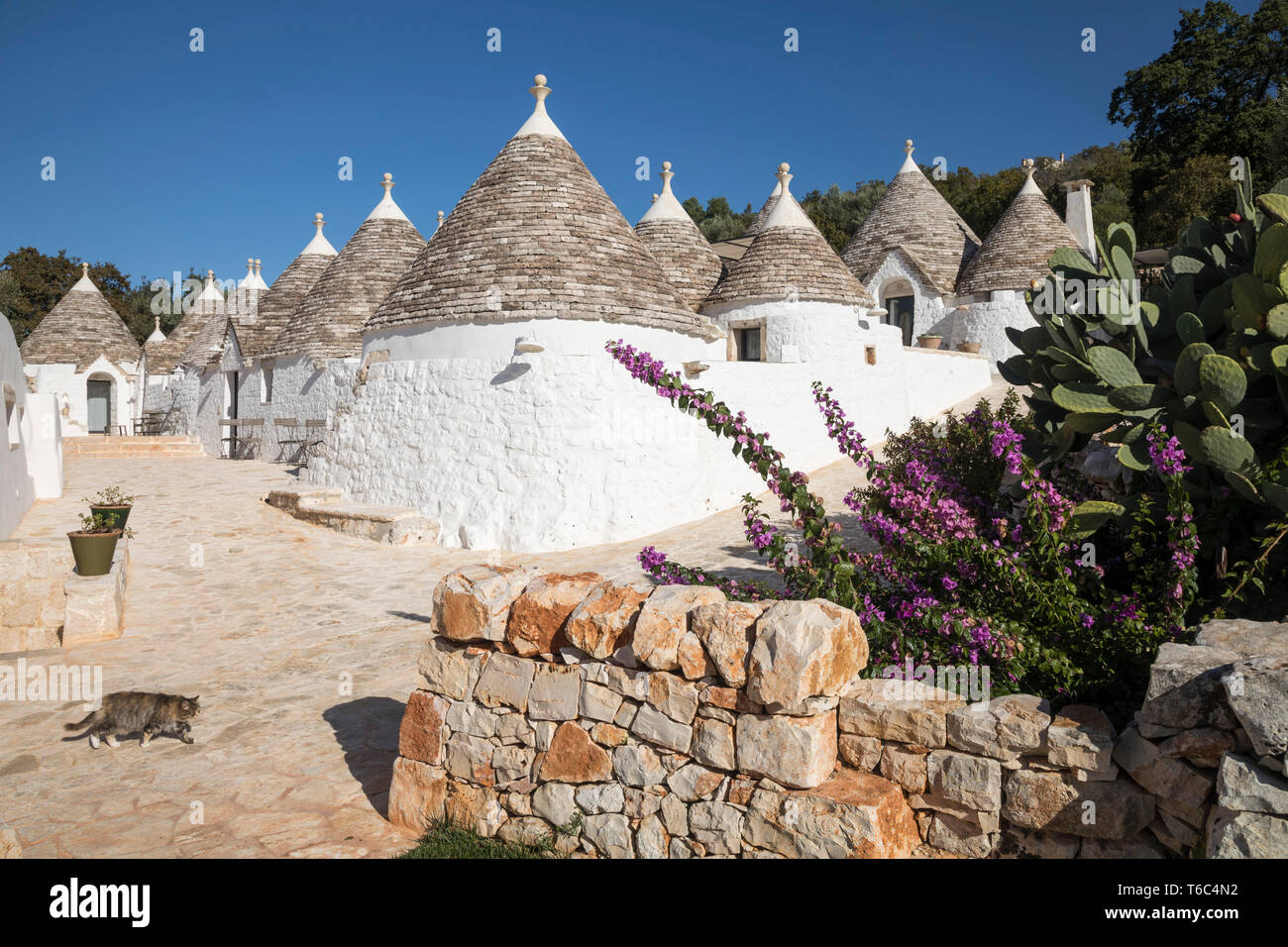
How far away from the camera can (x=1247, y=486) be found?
3.44 meters

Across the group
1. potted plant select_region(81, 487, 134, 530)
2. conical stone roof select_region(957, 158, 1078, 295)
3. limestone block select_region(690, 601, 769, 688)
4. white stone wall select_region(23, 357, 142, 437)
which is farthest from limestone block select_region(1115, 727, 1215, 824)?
white stone wall select_region(23, 357, 142, 437)

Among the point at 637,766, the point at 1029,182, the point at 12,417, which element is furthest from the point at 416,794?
the point at 1029,182

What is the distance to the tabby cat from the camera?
4.68 m

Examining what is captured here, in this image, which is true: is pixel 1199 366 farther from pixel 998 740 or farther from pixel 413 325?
pixel 413 325

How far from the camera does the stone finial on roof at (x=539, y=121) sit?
13859 mm

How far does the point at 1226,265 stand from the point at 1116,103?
3315 cm

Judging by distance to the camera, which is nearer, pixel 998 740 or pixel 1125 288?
pixel 998 740

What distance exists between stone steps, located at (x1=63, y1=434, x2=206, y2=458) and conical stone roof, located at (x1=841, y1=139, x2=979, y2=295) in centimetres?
1977

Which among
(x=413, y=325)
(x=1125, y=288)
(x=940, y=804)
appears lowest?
(x=940, y=804)

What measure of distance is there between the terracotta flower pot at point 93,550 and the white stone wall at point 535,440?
4682 mm

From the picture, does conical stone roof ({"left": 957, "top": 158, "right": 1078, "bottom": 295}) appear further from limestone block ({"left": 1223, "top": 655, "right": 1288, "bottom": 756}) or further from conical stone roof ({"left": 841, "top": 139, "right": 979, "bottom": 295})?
limestone block ({"left": 1223, "top": 655, "right": 1288, "bottom": 756})

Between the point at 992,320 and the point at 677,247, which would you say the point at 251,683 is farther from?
the point at 992,320

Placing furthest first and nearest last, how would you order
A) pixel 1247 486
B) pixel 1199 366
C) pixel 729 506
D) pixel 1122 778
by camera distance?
pixel 729 506, pixel 1199 366, pixel 1247 486, pixel 1122 778
